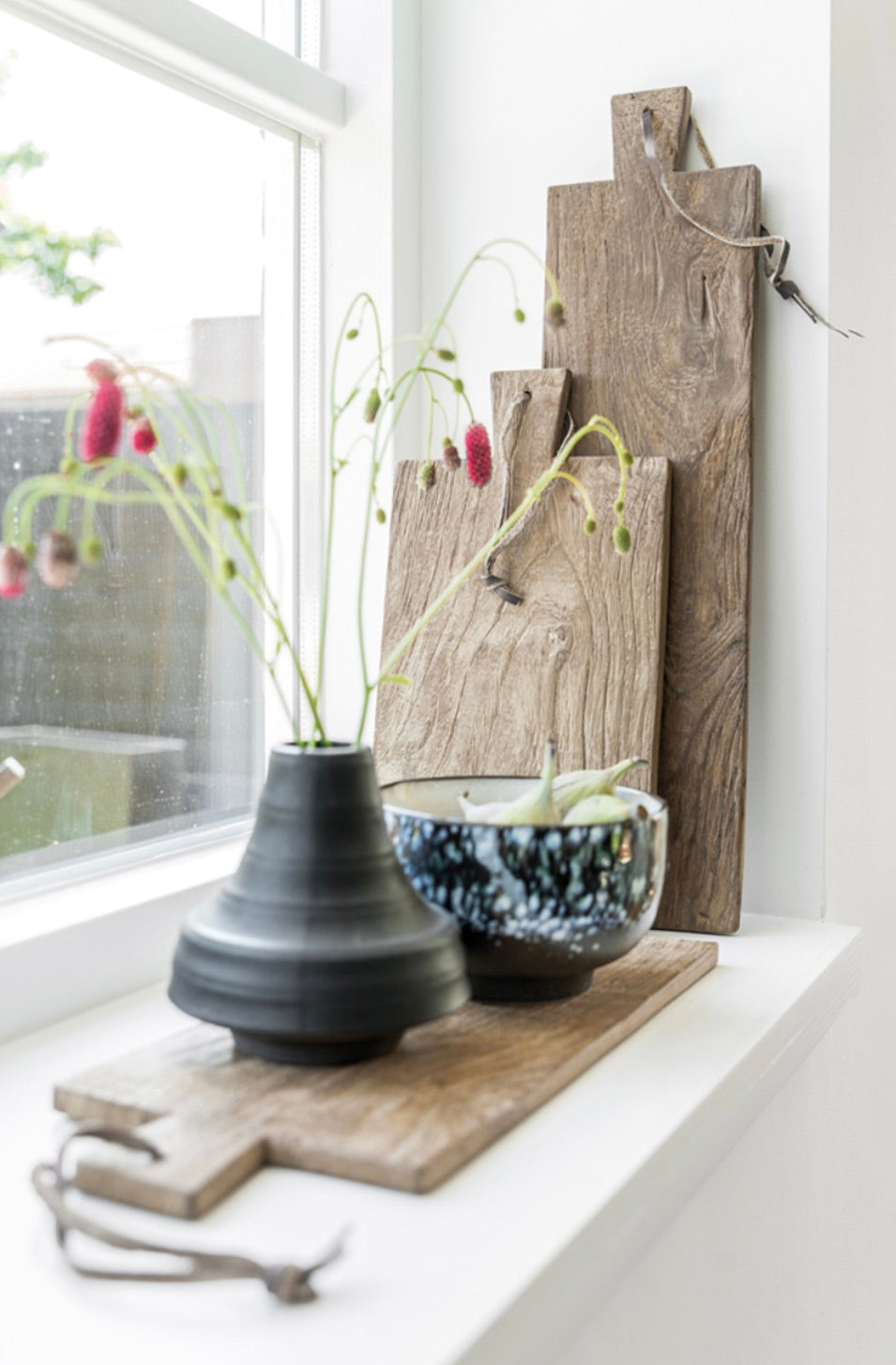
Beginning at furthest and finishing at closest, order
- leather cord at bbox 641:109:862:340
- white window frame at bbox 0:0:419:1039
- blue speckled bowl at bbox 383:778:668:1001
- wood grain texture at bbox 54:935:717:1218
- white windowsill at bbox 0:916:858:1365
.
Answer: leather cord at bbox 641:109:862:340
white window frame at bbox 0:0:419:1039
blue speckled bowl at bbox 383:778:668:1001
wood grain texture at bbox 54:935:717:1218
white windowsill at bbox 0:916:858:1365

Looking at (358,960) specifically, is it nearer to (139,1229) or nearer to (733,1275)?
(139,1229)

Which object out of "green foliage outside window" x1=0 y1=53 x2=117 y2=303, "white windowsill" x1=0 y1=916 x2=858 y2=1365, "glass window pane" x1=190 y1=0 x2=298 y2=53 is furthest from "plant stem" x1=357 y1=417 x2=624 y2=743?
"glass window pane" x1=190 y1=0 x2=298 y2=53

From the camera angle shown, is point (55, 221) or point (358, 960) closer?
point (358, 960)

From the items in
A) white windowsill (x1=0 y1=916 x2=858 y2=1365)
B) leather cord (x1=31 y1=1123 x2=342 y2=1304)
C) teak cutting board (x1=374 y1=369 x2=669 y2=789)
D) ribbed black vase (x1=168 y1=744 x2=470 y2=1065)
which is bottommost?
white windowsill (x1=0 y1=916 x2=858 y2=1365)

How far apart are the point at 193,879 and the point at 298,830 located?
359mm

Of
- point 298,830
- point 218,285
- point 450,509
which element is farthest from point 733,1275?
point 218,285

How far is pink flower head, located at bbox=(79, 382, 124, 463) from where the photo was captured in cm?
65

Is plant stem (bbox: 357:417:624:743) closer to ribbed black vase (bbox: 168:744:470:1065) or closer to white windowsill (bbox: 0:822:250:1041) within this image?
ribbed black vase (bbox: 168:744:470:1065)

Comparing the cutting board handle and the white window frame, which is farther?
the cutting board handle

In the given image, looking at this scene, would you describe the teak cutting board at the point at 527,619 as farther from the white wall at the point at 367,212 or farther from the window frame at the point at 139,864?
the window frame at the point at 139,864

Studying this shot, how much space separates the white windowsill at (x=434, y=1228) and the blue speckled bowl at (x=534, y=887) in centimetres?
8

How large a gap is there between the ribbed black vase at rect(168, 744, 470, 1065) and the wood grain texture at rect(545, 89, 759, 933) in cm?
41

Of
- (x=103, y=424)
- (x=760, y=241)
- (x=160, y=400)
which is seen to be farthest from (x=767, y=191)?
(x=103, y=424)

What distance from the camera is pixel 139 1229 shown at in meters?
0.61
